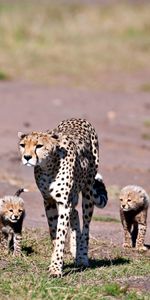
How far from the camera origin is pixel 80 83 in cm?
2627

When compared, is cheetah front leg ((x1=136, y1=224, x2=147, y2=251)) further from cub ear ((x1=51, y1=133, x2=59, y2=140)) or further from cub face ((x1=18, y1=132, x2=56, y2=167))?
cub face ((x1=18, y1=132, x2=56, y2=167))

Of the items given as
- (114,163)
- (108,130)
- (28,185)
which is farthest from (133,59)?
(28,185)

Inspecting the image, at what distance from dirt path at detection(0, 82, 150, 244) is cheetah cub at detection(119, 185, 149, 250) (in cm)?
26

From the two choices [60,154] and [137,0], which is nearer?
[60,154]

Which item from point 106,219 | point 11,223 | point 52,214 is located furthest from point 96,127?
point 52,214

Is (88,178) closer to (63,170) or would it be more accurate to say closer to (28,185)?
(63,170)

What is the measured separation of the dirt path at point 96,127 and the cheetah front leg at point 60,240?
2372 mm

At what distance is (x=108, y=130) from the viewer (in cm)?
2019

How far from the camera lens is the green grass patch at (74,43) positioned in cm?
2725

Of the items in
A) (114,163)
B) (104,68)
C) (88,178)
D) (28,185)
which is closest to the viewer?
(88,178)

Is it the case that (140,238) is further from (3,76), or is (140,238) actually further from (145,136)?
(3,76)

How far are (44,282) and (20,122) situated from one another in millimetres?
12242

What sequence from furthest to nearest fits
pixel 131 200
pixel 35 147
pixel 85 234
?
pixel 131 200, pixel 85 234, pixel 35 147

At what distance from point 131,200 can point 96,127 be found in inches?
369
